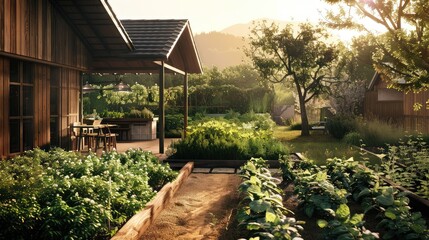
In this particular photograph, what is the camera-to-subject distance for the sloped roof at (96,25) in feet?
37.3

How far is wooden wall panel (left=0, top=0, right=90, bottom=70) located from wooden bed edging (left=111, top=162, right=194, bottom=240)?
433cm

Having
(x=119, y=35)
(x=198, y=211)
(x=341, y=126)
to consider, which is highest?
(x=119, y=35)

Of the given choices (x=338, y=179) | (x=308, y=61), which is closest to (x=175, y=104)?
(x=308, y=61)

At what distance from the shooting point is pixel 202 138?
12.2 meters

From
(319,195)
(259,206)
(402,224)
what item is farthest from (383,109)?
(259,206)

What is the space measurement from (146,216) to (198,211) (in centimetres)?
122

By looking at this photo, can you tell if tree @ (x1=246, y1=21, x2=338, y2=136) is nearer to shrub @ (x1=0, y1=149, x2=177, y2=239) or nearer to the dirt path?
the dirt path

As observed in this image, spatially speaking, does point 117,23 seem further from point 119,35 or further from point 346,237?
point 346,237

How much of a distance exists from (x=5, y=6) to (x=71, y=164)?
4012 millimetres

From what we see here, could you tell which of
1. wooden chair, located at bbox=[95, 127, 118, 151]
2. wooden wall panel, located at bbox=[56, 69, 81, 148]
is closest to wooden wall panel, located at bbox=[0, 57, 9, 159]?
wooden wall panel, located at bbox=[56, 69, 81, 148]

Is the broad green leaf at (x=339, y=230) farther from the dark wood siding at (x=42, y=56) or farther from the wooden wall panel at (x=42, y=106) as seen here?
the wooden wall panel at (x=42, y=106)

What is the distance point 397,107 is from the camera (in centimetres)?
2386

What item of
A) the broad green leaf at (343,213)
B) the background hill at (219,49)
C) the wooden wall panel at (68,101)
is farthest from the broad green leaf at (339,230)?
the background hill at (219,49)

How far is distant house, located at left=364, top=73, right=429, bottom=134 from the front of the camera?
64.7 feet
